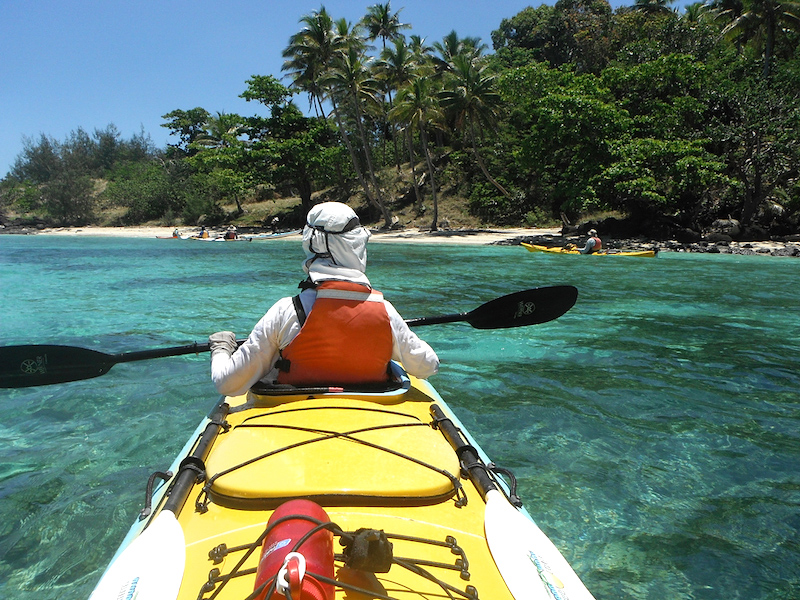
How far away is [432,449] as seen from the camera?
211 cm

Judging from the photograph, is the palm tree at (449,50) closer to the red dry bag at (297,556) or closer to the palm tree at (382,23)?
the palm tree at (382,23)

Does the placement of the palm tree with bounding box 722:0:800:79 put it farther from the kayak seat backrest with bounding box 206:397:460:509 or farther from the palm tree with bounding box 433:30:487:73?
the kayak seat backrest with bounding box 206:397:460:509

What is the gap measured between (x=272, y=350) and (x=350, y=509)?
0.88 meters

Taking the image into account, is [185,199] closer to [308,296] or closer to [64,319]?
[64,319]

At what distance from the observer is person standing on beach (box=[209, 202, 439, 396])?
2.36 metres

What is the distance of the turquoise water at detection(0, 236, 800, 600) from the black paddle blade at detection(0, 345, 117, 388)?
708 mm

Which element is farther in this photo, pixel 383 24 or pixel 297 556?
pixel 383 24

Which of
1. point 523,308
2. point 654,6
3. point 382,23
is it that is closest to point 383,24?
point 382,23

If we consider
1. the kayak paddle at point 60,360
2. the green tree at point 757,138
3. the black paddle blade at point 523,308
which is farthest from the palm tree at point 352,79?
the kayak paddle at point 60,360

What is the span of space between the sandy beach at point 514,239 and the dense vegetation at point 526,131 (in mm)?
1452

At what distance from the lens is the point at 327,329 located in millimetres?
2359

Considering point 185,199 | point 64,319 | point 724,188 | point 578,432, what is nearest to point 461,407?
point 578,432

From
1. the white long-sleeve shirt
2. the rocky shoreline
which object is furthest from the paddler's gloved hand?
the rocky shoreline

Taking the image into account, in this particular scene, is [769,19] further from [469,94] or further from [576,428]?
[576,428]
